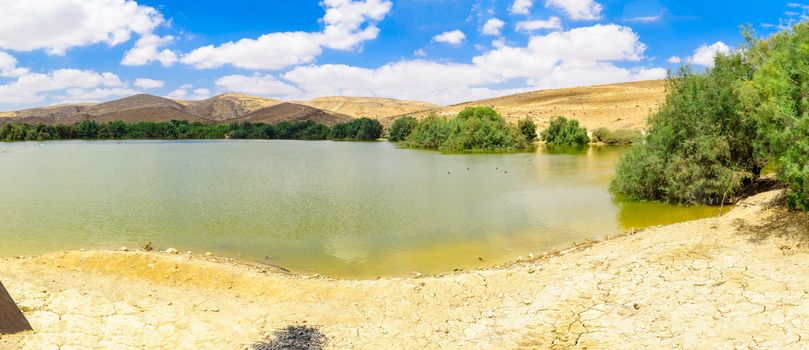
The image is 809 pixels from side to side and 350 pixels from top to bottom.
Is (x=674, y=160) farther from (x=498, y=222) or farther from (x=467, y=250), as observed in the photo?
(x=467, y=250)

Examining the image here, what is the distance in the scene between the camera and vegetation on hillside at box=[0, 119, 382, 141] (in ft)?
396

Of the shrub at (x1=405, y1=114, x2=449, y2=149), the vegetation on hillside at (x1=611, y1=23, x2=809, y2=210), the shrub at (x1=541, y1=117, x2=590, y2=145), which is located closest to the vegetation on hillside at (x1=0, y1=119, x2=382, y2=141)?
the shrub at (x1=405, y1=114, x2=449, y2=149)

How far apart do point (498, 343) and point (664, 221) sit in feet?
50.7

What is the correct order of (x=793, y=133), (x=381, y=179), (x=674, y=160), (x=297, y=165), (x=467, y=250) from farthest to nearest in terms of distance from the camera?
(x=297, y=165)
(x=381, y=179)
(x=674, y=160)
(x=467, y=250)
(x=793, y=133)

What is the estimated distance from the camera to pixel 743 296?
9.05 meters

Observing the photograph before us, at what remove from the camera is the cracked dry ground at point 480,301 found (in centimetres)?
836

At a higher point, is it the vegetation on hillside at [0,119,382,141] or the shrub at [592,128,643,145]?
the vegetation on hillside at [0,119,382,141]

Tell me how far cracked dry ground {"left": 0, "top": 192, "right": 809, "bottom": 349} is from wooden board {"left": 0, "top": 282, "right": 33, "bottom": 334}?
23 cm

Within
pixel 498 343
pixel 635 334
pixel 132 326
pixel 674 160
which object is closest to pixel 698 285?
pixel 635 334

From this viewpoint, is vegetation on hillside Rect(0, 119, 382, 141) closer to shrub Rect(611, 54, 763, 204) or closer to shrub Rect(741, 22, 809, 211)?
shrub Rect(611, 54, 763, 204)

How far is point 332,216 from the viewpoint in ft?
76.5

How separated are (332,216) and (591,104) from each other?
369 feet

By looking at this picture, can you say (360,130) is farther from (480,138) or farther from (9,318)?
(9,318)

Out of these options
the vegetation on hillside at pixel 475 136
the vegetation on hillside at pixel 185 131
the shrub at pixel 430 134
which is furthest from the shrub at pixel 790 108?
the vegetation on hillside at pixel 185 131
